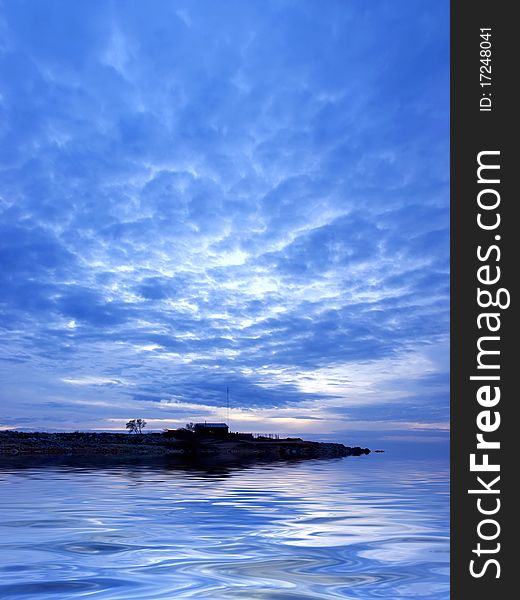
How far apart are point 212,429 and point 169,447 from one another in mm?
20988

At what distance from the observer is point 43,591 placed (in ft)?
27.3

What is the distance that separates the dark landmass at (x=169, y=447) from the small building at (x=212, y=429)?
2.88m

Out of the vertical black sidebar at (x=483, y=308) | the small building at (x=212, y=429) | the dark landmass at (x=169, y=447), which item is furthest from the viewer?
the small building at (x=212, y=429)

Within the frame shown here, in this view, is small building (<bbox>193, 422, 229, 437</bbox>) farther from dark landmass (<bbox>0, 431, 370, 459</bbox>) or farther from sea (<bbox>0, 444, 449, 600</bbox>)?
sea (<bbox>0, 444, 449, 600</bbox>)

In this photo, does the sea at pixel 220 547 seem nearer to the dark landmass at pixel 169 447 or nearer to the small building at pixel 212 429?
the dark landmass at pixel 169 447

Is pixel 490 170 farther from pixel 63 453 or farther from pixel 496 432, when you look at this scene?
pixel 63 453

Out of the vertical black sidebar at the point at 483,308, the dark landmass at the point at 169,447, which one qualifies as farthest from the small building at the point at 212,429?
the vertical black sidebar at the point at 483,308

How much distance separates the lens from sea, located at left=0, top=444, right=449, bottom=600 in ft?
28.4

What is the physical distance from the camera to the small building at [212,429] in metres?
108

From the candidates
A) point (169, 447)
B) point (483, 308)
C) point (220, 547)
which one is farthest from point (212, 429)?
point (483, 308)

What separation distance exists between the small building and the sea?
87530 mm

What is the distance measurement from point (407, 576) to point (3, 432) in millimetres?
100081

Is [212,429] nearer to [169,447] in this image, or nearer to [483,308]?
[169,447]

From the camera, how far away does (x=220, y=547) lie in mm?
11789
